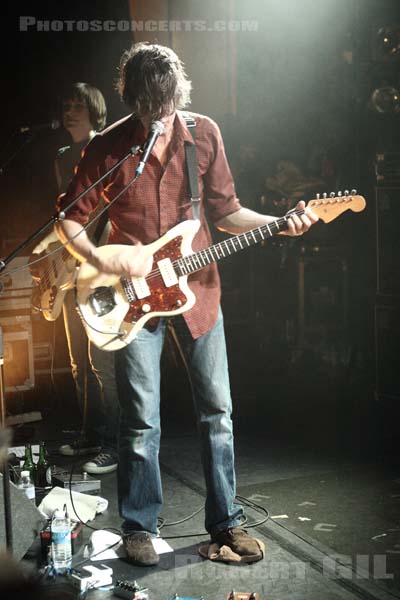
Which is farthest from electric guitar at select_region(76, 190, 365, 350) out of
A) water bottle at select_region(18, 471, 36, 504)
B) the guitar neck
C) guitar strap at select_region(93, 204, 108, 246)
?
guitar strap at select_region(93, 204, 108, 246)

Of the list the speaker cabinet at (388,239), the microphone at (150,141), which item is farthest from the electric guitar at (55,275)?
the speaker cabinet at (388,239)

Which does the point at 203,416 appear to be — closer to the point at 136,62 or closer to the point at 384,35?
the point at 136,62

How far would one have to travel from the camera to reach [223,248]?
321 centimetres

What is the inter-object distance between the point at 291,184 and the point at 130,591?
16.2 ft

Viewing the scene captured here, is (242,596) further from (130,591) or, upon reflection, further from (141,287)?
(141,287)

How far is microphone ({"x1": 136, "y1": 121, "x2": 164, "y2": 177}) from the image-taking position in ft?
9.39

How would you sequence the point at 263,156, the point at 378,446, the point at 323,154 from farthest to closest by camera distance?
the point at 263,156, the point at 323,154, the point at 378,446

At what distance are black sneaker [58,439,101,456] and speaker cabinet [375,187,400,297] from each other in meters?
2.60

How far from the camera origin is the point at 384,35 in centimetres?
633

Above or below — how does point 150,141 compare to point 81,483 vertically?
above

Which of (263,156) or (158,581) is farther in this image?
(263,156)

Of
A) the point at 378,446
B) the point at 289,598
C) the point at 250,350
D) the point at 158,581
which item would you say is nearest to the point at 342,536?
the point at 289,598

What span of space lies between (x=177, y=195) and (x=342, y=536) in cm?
165

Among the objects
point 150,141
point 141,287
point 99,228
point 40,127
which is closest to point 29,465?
point 99,228
